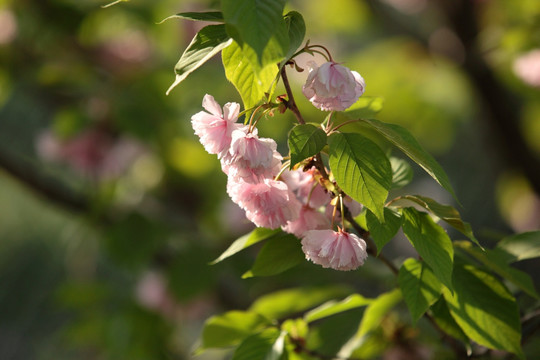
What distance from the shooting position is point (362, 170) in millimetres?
471

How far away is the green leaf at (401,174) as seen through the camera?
1.98 feet

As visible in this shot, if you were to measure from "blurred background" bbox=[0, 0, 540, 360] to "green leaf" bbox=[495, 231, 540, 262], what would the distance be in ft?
1.69

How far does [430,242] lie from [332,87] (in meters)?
0.15

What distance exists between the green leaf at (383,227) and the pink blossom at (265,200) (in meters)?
0.07

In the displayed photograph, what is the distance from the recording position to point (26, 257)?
547 cm

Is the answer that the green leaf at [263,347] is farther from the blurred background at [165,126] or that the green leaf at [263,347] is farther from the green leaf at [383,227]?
the blurred background at [165,126]

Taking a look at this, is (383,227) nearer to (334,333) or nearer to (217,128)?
(217,128)

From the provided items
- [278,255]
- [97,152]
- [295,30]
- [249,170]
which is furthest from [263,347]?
[97,152]

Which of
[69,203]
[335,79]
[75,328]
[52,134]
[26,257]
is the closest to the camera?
[335,79]

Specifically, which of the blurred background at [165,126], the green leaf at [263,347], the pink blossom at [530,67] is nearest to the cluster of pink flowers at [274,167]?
the green leaf at [263,347]

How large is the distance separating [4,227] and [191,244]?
4.85m

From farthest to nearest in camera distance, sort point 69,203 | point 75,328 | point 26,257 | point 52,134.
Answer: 1. point 26,257
2. point 52,134
3. point 69,203
4. point 75,328

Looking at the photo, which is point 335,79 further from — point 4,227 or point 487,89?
point 4,227

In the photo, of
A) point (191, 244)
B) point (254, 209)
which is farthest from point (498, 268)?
point (191, 244)
